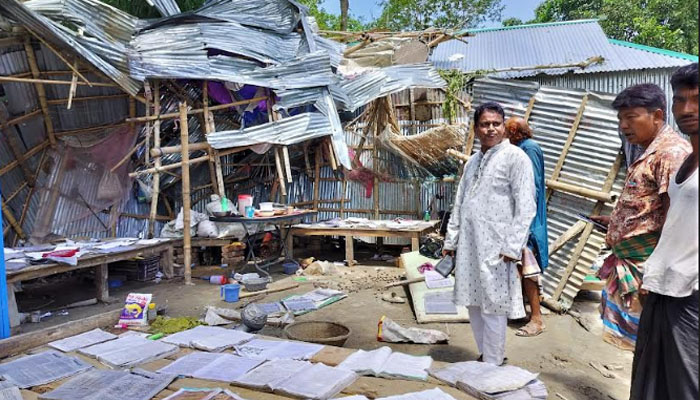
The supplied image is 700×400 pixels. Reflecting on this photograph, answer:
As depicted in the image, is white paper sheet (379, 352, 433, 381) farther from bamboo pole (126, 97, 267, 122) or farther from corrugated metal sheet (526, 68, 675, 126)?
corrugated metal sheet (526, 68, 675, 126)

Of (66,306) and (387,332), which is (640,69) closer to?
(387,332)

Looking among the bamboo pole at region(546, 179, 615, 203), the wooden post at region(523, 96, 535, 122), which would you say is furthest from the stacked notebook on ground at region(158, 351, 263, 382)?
the wooden post at region(523, 96, 535, 122)

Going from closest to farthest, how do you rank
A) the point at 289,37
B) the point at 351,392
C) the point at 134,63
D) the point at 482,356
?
the point at 351,392
the point at 482,356
the point at 134,63
the point at 289,37

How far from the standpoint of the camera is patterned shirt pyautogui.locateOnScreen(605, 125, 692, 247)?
233cm

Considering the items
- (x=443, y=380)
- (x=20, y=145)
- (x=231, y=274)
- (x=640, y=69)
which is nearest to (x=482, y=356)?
(x=443, y=380)

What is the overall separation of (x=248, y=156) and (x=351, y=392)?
23.1ft

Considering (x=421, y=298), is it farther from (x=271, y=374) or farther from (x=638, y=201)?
(x=638, y=201)

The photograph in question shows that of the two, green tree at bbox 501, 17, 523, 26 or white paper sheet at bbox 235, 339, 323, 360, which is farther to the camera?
green tree at bbox 501, 17, 523, 26

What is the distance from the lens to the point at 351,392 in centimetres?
265

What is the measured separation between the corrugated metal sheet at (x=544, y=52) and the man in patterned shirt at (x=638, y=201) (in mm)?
8662

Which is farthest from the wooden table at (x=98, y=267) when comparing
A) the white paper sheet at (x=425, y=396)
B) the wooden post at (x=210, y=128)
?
the white paper sheet at (x=425, y=396)

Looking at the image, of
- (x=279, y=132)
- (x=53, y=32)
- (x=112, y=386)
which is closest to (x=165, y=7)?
(x=53, y=32)

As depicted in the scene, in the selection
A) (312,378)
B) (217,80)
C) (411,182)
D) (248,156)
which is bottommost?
(312,378)

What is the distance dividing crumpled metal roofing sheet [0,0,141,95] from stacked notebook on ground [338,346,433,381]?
17.9 ft
